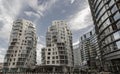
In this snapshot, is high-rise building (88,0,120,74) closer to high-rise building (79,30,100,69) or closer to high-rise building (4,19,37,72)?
high-rise building (4,19,37,72)

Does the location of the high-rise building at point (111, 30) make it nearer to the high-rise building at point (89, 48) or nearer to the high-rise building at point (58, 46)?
the high-rise building at point (58, 46)

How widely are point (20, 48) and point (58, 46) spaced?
22.5 meters

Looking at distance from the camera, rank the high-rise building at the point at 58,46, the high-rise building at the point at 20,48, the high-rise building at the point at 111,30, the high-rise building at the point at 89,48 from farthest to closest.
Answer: the high-rise building at the point at 89,48 < the high-rise building at the point at 58,46 < the high-rise building at the point at 20,48 < the high-rise building at the point at 111,30

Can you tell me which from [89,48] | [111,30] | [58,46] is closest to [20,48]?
[58,46]

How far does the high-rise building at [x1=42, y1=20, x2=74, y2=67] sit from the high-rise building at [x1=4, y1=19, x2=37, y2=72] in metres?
9.68

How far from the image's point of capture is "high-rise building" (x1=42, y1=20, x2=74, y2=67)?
222 ft

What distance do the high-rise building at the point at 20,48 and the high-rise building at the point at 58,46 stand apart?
9.68 m

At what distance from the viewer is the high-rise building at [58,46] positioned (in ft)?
222

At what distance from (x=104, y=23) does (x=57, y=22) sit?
41372 mm

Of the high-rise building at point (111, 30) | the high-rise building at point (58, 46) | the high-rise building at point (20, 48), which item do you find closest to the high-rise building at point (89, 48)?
the high-rise building at point (58, 46)

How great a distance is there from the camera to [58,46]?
70562 millimetres

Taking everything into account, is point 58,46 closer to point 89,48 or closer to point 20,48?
point 20,48

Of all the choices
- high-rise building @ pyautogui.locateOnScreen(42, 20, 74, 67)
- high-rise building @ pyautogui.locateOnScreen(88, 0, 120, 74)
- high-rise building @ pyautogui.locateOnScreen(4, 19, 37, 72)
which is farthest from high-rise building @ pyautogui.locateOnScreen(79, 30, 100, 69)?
high-rise building @ pyautogui.locateOnScreen(88, 0, 120, 74)

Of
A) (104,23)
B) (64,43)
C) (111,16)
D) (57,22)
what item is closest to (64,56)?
(64,43)
